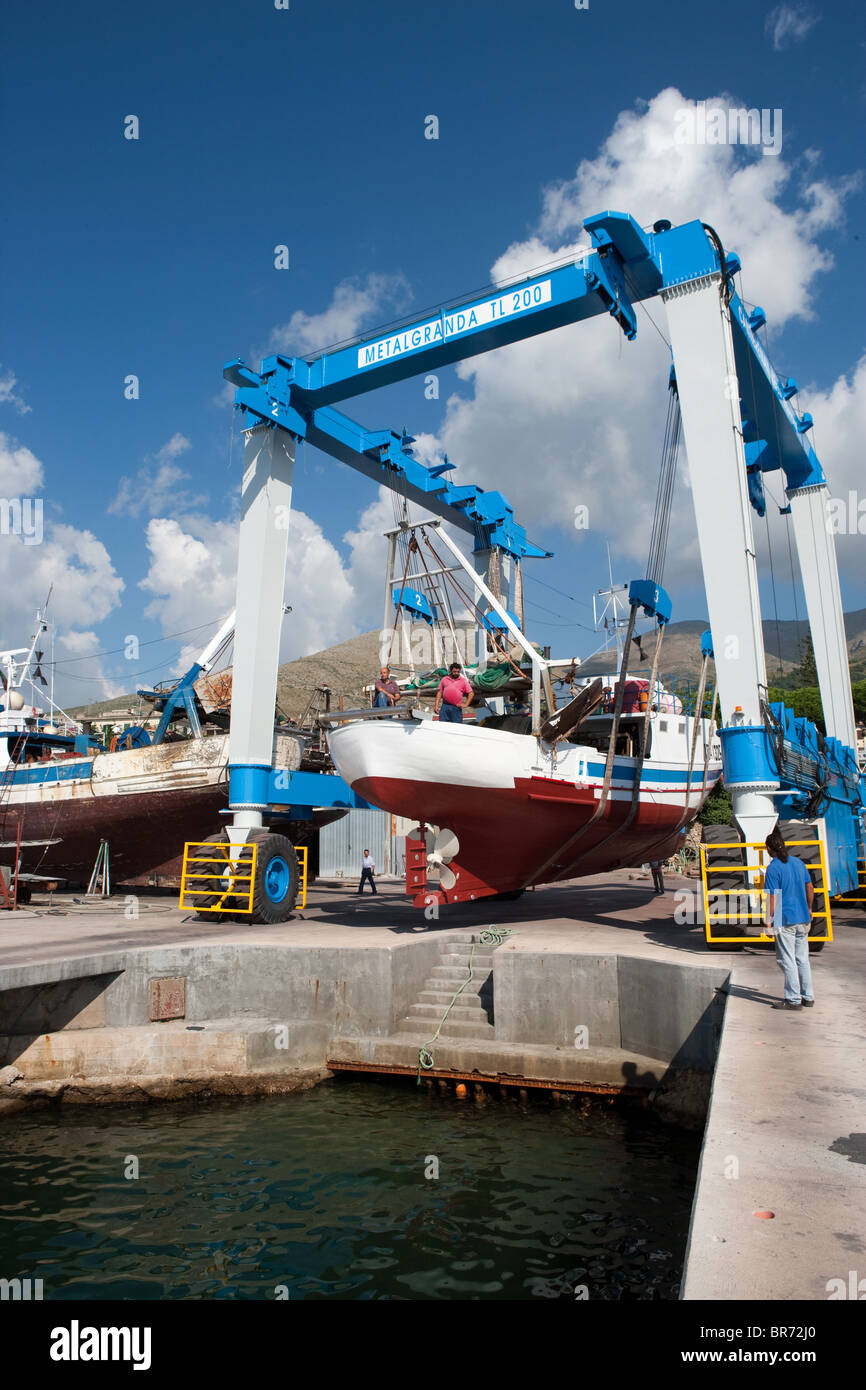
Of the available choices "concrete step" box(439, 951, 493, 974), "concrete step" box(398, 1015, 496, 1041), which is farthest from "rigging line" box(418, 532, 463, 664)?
"concrete step" box(398, 1015, 496, 1041)

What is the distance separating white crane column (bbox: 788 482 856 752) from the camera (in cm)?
2038

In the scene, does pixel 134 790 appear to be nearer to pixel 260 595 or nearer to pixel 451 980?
pixel 260 595

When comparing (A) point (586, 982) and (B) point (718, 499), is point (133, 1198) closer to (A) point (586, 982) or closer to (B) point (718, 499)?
(A) point (586, 982)

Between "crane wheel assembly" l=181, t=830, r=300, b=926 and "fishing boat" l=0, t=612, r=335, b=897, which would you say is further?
"fishing boat" l=0, t=612, r=335, b=897

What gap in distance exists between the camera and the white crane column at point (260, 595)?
1714 cm

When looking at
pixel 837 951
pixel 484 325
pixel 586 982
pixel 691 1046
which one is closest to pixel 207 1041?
pixel 586 982

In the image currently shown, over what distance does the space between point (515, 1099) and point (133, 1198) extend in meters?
4.85

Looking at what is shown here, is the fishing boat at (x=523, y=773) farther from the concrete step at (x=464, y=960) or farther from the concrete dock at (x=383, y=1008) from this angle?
the concrete dock at (x=383, y=1008)

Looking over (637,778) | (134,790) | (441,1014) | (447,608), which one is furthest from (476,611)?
(134,790)

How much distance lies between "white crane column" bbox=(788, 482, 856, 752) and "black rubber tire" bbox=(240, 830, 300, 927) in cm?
1291

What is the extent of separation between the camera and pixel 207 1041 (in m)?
11.2

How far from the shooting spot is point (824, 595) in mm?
20359

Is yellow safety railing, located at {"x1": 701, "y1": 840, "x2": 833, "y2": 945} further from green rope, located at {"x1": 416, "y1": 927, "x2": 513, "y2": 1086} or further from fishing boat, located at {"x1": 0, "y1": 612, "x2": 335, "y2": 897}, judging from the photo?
fishing boat, located at {"x1": 0, "y1": 612, "x2": 335, "y2": 897}

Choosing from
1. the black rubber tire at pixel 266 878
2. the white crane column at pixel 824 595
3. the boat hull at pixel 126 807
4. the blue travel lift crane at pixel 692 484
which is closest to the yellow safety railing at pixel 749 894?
the blue travel lift crane at pixel 692 484
